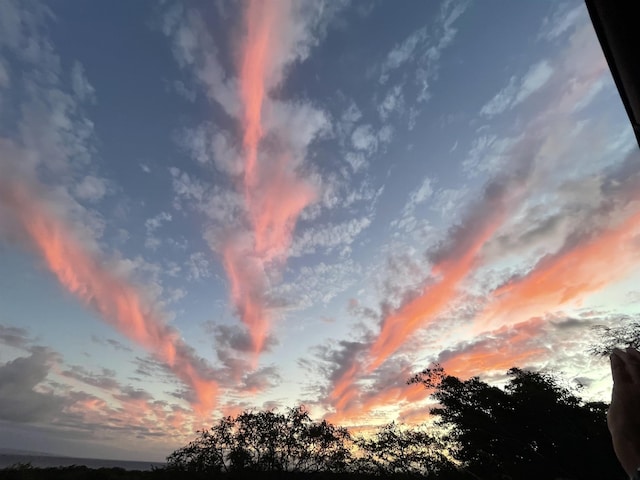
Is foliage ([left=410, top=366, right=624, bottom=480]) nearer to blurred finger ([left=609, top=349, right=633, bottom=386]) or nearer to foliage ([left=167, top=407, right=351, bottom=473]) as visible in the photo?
foliage ([left=167, top=407, right=351, bottom=473])

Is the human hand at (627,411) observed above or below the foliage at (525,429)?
below

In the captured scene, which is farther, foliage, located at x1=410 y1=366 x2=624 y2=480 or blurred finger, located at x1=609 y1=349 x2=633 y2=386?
foliage, located at x1=410 y1=366 x2=624 y2=480

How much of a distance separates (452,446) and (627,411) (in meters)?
36.7

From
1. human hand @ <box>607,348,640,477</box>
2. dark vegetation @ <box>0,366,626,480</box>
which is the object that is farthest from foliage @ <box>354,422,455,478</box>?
human hand @ <box>607,348,640,477</box>

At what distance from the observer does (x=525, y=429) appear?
96.3ft

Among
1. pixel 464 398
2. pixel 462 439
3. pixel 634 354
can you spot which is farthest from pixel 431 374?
pixel 634 354

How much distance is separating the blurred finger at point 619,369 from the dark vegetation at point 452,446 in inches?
1262

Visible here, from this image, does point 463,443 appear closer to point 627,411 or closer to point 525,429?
point 525,429

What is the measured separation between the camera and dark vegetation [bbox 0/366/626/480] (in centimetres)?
2717

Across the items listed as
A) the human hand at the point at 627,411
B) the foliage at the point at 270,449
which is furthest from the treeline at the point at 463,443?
the human hand at the point at 627,411

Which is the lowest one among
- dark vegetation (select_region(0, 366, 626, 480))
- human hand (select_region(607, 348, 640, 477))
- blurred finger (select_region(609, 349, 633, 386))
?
human hand (select_region(607, 348, 640, 477))

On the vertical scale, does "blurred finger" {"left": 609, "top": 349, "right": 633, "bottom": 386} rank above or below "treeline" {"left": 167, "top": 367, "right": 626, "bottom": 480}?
below

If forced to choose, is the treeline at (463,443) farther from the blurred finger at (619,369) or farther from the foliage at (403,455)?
the blurred finger at (619,369)

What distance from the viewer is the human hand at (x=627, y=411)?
1.15 metres
